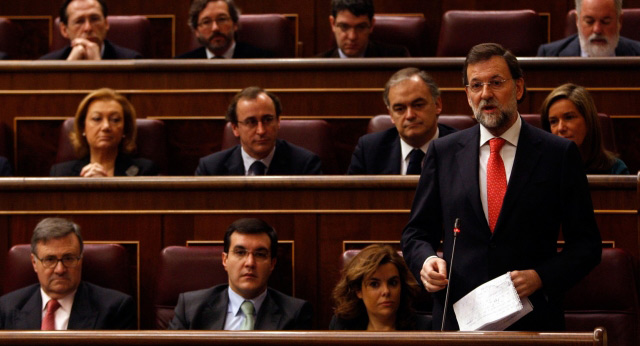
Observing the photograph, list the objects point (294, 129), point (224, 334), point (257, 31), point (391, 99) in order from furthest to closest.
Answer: point (257, 31)
point (294, 129)
point (391, 99)
point (224, 334)

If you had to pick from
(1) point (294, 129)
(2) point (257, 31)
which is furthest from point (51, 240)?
(2) point (257, 31)

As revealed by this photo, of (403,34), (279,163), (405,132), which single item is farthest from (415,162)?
(403,34)

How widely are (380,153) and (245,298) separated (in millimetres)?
316

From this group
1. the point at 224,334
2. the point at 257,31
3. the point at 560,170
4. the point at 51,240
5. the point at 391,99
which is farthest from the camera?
the point at 257,31

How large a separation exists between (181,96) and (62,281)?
1.53 feet

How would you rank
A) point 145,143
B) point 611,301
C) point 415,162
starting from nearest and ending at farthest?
point 611,301
point 415,162
point 145,143

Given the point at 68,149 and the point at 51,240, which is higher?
the point at 68,149

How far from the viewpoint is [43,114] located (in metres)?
1.57

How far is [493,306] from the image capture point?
0.81 metres

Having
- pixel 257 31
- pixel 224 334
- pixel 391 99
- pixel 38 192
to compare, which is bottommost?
pixel 224 334

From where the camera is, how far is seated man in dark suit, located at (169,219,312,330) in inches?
45.6

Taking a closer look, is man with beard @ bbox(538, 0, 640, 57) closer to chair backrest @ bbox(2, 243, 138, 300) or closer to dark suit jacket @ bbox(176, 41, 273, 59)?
dark suit jacket @ bbox(176, 41, 273, 59)

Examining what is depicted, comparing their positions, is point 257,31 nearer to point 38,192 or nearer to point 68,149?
point 68,149

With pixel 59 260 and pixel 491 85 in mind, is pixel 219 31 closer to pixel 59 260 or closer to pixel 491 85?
pixel 59 260
